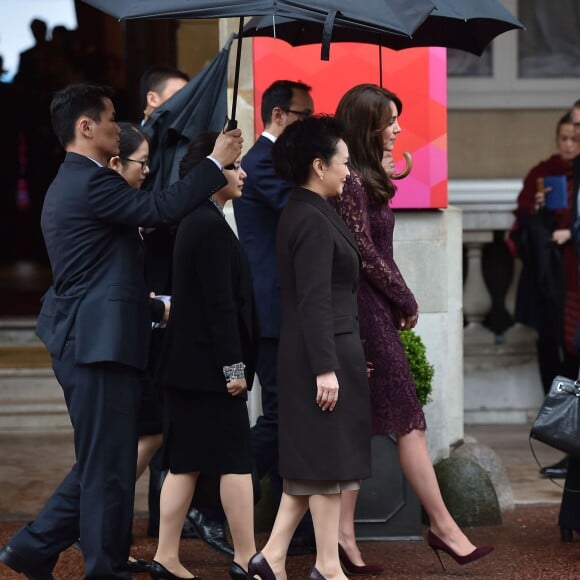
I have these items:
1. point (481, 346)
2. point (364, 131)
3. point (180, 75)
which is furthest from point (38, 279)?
point (364, 131)

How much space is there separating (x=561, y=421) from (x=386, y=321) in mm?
854

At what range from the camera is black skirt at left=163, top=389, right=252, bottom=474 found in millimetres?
5516

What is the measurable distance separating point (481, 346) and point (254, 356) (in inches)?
154

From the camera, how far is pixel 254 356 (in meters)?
5.66

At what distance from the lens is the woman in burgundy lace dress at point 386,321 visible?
5.78 metres

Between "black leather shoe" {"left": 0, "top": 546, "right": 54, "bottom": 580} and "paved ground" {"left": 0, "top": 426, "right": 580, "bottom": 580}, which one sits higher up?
"black leather shoe" {"left": 0, "top": 546, "right": 54, "bottom": 580}

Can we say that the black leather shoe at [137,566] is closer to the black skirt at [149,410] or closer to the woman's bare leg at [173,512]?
the woman's bare leg at [173,512]

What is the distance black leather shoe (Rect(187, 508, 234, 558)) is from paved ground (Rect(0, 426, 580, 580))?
3.3 inches

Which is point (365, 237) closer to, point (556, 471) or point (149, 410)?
point (149, 410)

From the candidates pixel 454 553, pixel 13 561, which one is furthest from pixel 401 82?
pixel 13 561

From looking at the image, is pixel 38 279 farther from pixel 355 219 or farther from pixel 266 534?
pixel 355 219

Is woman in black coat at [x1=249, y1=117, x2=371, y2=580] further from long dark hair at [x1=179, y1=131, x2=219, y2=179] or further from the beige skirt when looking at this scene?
long dark hair at [x1=179, y1=131, x2=219, y2=179]

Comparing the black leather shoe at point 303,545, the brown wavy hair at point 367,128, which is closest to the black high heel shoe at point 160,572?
the black leather shoe at point 303,545

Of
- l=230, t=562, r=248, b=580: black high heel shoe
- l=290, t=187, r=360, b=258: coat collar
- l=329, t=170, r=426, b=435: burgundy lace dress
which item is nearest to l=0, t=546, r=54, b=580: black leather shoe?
l=230, t=562, r=248, b=580: black high heel shoe
